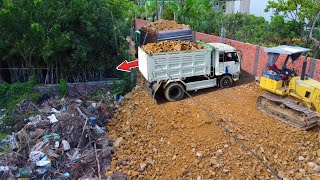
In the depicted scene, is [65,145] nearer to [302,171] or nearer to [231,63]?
[302,171]

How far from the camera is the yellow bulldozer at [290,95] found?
25.0 ft

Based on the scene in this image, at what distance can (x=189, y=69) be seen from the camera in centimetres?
1023

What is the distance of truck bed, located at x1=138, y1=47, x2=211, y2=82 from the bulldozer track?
2.45 m

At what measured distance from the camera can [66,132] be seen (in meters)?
8.30

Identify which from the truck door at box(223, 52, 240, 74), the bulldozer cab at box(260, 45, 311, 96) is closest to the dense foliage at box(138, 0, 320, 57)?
the truck door at box(223, 52, 240, 74)

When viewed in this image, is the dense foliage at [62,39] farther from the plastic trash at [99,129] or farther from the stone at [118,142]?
the stone at [118,142]

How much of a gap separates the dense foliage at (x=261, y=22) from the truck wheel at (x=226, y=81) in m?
3.59

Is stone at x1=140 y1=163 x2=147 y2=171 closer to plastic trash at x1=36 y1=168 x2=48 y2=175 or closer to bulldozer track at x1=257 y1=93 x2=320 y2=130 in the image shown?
plastic trash at x1=36 y1=168 x2=48 y2=175

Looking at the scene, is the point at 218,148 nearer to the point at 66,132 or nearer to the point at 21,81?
the point at 66,132

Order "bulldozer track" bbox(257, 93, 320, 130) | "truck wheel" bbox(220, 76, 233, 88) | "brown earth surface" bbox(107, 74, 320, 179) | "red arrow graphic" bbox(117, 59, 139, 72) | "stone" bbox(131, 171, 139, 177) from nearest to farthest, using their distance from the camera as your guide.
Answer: "brown earth surface" bbox(107, 74, 320, 179) < "stone" bbox(131, 171, 139, 177) < "bulldozer track" bbox(257, 93, 320, 130) < "truck wheel" bbox(220, 76, 233, 88) < "red arrow graphic" bbox(117, 59, 139, 72)

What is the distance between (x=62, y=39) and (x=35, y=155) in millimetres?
5001

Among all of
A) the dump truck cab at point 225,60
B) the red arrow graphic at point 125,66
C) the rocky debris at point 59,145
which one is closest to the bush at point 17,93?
the rocky debris at point 59,145

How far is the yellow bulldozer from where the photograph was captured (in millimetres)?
7621

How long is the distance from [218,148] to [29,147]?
5.19 metres
